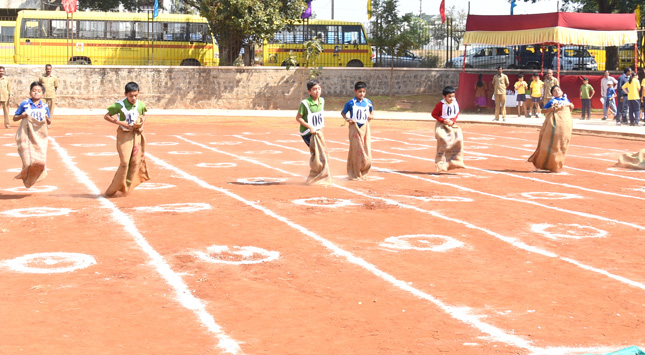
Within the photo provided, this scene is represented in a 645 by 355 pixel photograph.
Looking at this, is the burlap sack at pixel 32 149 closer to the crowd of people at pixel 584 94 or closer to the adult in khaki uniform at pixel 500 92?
the crowd of people at pixel 584 94

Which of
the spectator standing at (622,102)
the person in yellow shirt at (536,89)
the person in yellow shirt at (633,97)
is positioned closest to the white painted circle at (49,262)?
the person in yellow shirt at (633,97)

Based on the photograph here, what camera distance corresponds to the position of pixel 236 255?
8727 millimetres

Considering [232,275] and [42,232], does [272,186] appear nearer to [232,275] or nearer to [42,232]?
[42,232]

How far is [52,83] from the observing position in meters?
24.4

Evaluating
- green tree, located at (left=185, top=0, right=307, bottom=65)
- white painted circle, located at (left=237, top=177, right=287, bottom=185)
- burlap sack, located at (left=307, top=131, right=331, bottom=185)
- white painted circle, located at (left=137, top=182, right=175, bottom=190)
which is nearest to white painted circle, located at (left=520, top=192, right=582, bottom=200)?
burlap sack, located at (left=307, top=131, right=331, bottom=185)

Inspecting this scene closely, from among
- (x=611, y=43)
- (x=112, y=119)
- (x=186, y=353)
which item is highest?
(x=611, y=43)

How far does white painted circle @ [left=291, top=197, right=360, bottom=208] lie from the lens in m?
11.8

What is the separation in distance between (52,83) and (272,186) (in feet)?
43.7

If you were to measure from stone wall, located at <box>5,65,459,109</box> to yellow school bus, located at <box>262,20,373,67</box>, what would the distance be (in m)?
2.01

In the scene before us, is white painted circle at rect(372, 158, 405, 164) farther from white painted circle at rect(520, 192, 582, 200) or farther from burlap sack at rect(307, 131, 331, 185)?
white painted circle at rect(520, 192, 582, 200)

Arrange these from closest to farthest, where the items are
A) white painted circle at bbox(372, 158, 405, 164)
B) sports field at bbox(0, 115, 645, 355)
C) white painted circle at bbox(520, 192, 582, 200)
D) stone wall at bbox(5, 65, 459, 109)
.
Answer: sports field at bbox(0, 115, 645, 355) → white painted circle at bbox(520, 192, 582, 200) → white painted circle at bbox(372, 158, 405, 164) → stone wall at bbox(5, 65, 459, 109)

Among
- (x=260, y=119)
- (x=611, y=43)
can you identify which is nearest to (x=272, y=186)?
(x=260, y=119)

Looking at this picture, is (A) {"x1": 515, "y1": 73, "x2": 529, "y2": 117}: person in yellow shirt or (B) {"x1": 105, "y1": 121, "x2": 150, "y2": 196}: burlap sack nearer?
(B) {"x1": 105, "y1": 121, "x2": 150, "y2": 196}: burlap sack

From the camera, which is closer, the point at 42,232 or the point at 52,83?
the point at 42,232
